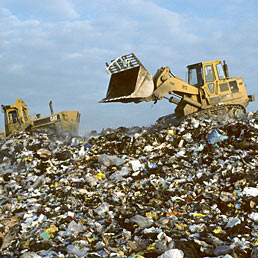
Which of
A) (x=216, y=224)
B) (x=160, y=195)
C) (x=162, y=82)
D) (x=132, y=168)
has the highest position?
(x=162, y=82)

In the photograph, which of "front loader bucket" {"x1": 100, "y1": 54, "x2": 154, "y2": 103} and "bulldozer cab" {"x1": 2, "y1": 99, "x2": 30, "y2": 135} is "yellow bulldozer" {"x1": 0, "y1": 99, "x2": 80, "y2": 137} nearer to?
"bulldozer cab" {"x1": 2, "y1": 99, "x2": 30, "y2": 135}

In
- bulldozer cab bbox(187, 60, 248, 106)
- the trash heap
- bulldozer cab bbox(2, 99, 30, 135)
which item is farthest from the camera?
bulldozer cab bbox(2, 99, 30, 135)

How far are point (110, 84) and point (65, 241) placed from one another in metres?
5.34

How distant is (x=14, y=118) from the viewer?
13.6m

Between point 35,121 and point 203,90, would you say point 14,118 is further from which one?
point 203,90

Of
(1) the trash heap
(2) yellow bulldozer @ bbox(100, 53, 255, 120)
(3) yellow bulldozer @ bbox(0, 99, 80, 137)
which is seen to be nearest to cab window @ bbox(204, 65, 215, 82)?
(2) yellow bulldozer @ bbox(100, 53, 255, 120)

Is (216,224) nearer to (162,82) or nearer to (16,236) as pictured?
(16,236)

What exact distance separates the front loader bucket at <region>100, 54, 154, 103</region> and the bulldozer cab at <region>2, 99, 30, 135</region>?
647 centimetres

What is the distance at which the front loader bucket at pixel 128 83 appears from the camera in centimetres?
809

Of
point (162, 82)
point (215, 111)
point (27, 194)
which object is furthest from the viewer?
point (215, 111)

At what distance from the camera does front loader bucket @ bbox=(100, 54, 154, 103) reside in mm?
8094

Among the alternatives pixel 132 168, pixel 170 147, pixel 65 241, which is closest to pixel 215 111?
pixel 170 147

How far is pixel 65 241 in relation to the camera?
13.1 feet

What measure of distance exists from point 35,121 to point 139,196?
9637mm
